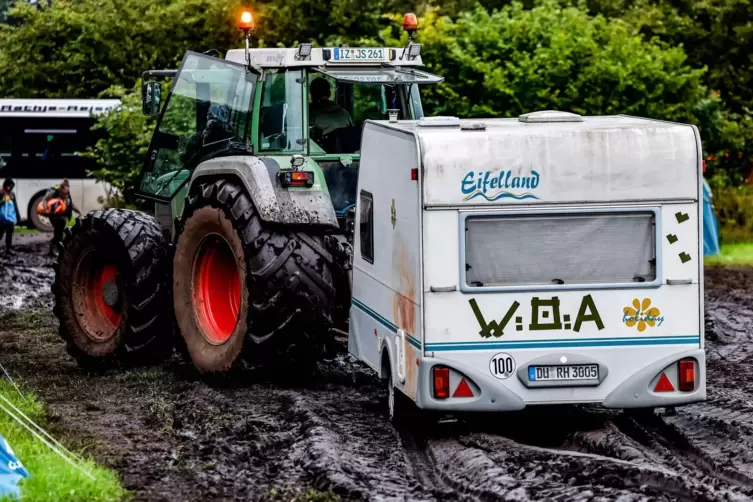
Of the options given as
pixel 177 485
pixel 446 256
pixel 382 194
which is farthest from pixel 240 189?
pixel 177 485

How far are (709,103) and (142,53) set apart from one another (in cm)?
1280

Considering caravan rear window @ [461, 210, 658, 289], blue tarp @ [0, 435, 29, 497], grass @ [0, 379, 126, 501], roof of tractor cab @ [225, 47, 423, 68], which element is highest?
roof of tractor cab @ [225, 47, 423, 68]

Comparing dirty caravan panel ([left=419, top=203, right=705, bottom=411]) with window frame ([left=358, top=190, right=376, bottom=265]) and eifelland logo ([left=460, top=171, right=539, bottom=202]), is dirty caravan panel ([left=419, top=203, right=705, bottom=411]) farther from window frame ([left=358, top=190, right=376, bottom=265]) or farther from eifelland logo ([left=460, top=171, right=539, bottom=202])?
window frame ([left=358, top=190, right=376, bottom=265])

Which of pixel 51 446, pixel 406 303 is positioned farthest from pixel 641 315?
pixel 51 446

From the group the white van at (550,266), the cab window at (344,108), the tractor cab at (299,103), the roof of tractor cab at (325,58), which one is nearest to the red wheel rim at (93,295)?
the tractor cab at (299,103)

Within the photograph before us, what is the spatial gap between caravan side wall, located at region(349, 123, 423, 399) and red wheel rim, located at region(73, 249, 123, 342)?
11.5 feet

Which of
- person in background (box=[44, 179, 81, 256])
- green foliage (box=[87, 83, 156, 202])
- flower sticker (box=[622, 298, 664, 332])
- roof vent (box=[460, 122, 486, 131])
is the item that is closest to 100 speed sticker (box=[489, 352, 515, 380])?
flower sticker (box=[622, 298, 664, 332])

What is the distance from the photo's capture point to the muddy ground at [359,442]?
9195mm

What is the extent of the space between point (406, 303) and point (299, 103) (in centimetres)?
314

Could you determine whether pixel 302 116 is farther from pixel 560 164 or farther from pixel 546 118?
pixel 560 164

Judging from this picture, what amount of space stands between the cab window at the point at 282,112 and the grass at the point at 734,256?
526 inches

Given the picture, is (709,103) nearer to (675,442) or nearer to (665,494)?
(675,442)

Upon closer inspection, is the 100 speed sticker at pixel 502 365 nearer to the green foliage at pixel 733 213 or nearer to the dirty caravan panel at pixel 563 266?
the dirty caravan panel at pixel 563 266

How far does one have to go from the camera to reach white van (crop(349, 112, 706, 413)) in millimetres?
10672
